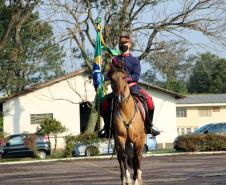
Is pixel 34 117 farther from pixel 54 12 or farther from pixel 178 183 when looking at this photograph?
pixel 178 183

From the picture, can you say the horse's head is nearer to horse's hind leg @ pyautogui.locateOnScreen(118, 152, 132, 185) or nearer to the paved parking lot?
horse's hind leg @ pyautogui.locateOnScreen(118, 152, 132, 185)

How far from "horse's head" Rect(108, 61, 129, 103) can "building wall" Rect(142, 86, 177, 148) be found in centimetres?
4272

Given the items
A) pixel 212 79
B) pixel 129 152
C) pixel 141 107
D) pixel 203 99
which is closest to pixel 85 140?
pixel 141 107

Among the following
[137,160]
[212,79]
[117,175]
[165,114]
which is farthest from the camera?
[212,79]

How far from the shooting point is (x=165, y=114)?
53938mm

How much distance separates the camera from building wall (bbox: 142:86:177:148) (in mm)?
53656

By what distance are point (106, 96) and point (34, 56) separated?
52.4m

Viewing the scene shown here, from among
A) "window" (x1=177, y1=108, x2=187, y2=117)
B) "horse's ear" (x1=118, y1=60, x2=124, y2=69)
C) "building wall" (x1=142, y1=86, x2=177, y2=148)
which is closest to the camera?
"horse's ear" (x1=118, y1=60, x2=124, y2=69)

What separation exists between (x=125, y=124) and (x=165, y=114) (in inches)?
1695

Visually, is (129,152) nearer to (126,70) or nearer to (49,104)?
(126,70)

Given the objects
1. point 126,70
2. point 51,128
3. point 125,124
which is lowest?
point 125,124

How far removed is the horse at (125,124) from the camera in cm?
1087

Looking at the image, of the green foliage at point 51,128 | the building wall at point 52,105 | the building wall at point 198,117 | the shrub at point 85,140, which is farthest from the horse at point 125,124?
the building wall at point 198,117

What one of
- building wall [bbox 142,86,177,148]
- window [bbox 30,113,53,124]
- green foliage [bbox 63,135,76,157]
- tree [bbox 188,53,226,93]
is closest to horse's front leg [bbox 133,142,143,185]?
green foliage [bbox 63,135,76,157]
